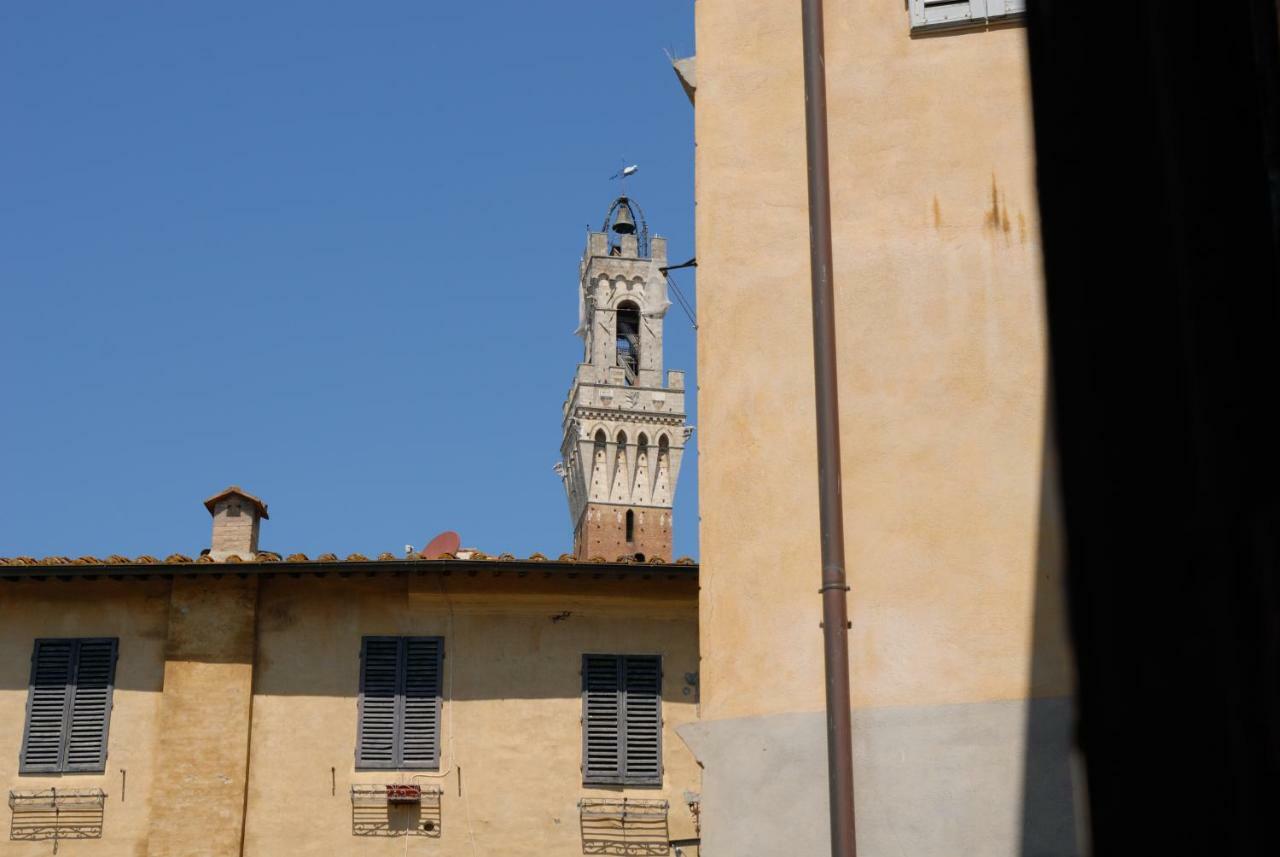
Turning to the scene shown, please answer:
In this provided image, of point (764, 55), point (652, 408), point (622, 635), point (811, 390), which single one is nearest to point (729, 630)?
point (811, 390)

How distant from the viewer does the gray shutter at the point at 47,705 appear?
17.2 meters

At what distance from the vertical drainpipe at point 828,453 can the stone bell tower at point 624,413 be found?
68.2 m

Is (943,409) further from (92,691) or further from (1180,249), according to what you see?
(92,691)

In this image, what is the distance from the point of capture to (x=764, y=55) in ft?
30.2

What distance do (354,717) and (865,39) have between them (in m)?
10.6

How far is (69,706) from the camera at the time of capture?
17.3m

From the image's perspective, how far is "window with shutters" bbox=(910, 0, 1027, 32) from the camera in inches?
345

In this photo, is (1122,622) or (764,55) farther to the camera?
(764,55)

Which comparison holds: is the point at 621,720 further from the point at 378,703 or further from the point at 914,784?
the point at 914,784

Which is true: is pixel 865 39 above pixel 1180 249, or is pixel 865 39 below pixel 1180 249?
above

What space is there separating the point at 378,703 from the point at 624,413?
60931 mm

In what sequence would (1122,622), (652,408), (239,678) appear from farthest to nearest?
(652,408), (239,678), (1122,622)

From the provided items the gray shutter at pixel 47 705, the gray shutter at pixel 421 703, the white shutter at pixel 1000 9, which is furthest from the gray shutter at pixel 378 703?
the white shutter at pixel 1000 9

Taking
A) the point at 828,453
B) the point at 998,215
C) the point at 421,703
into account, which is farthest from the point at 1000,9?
the point at 421,703
